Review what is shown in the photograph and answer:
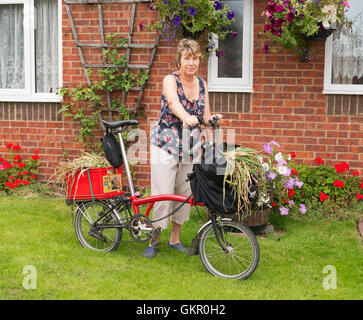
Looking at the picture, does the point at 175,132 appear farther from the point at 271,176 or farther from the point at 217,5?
the point at 217,5

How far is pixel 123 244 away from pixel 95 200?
58 centimetres

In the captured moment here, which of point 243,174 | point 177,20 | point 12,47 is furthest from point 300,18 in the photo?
point 12,47

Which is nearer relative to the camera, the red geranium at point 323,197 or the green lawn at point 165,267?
the green lawn at point 165,267

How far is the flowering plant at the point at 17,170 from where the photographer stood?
720 centimetres

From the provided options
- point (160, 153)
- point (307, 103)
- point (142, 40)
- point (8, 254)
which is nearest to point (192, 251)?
point (160, 153)

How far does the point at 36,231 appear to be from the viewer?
17.7 ft

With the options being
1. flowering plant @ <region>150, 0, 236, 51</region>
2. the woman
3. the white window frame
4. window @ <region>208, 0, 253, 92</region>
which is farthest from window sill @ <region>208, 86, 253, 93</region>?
the woman

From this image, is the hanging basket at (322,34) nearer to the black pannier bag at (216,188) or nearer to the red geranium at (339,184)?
the red geranium at (339,184)

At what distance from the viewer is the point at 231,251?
4.14 m

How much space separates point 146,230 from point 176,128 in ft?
3.02

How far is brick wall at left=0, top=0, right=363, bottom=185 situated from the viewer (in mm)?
→ 6438

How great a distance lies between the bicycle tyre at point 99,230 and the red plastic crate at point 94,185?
0.14 meters

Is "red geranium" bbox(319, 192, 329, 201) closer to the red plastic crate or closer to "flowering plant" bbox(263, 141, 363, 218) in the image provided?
"flowering plant" bbox(263, 141, 363, 218)

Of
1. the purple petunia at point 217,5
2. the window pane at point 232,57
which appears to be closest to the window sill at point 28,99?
the window pane at point 232,57
